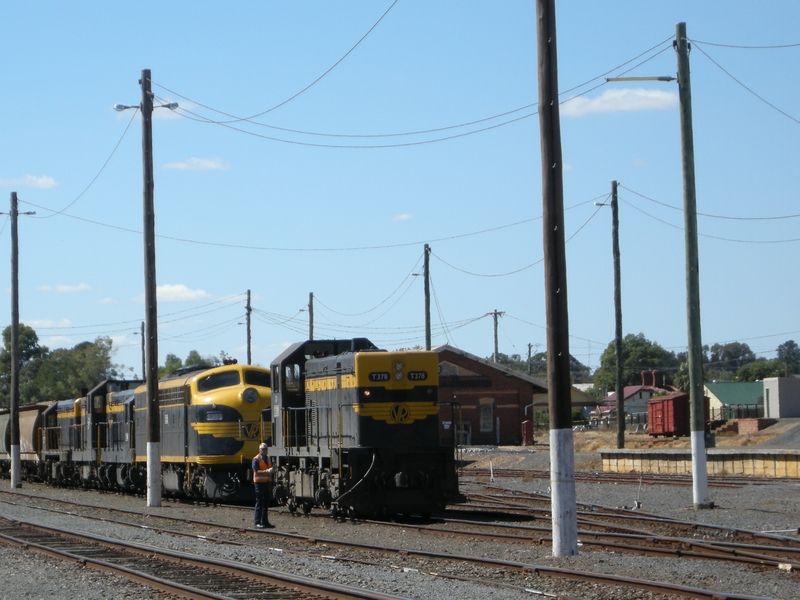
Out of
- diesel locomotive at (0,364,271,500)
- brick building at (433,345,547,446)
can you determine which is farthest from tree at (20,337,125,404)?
diesel locomotive at (0,364,271,500)

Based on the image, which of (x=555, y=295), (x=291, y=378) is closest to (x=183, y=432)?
(x=291, y=378)

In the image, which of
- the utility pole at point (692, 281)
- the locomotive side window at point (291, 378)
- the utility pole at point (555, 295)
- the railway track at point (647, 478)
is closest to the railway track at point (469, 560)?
the utility pole at point (555, 295)

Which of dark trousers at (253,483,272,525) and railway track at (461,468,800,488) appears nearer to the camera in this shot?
dark trousers at (253,483,272,525)

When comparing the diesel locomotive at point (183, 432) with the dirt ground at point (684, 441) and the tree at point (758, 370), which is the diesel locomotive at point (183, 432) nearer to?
the dirt ground at point (684, 441)

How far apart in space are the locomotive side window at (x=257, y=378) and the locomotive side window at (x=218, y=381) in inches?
8.7

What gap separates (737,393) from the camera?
85.6 m

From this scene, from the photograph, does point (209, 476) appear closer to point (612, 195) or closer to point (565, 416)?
point (565, 416)

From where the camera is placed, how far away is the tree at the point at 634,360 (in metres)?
152

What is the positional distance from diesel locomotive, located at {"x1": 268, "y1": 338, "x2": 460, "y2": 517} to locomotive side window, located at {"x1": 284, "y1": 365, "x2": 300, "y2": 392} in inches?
33.9

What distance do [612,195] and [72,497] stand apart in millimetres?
21464

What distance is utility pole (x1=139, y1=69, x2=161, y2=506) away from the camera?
23.6 metres

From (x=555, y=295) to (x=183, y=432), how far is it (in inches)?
553

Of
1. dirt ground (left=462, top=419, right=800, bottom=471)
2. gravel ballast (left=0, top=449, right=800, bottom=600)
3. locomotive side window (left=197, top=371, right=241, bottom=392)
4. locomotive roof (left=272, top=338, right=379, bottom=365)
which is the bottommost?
dirt ground (left=462, top=419, right=800, bottom=471)

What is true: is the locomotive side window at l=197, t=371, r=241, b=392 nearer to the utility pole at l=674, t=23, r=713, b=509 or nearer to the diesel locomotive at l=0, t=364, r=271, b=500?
the diesel locomotive at l=0, t=364, r=271, b=500
